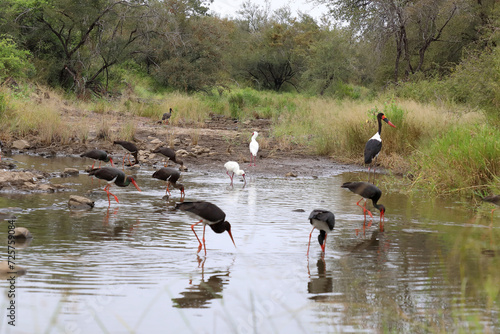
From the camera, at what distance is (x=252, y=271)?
545cm

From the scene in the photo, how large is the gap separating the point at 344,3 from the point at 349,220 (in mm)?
22122

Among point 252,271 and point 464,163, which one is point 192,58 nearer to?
point 464,163

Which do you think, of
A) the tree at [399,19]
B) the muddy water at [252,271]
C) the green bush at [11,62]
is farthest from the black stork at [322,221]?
the tree at [399,19]

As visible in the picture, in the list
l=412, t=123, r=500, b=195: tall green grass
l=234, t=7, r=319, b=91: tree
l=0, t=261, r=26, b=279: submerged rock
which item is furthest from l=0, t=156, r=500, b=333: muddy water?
Answer: l=234, t=7, r=319, b=91: tree

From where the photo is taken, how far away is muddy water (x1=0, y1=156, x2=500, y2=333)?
13.3ft

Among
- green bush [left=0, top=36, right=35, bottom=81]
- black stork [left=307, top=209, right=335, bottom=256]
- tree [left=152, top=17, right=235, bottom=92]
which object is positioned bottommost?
black stork [left=307, top=209, right=335, bottom=256]

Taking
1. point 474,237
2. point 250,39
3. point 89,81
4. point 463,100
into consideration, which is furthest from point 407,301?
point 250,39

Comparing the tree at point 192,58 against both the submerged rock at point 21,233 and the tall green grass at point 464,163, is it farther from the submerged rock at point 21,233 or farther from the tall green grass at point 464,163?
the submerged rock at point 21,233

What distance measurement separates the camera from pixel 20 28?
27141 mm

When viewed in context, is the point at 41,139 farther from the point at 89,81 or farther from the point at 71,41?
the point at 71,41

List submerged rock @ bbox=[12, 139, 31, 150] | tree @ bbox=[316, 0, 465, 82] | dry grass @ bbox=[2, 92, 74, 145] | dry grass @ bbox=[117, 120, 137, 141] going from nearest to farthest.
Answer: submerged rock @ bbox=[12, 139, 31, 150], dry grass @ bbox=[2, 92, 74, 145], dry grass @ bbox=[117, 120, 137, 141], tree @ bbox=[316, 0, 465, 82]

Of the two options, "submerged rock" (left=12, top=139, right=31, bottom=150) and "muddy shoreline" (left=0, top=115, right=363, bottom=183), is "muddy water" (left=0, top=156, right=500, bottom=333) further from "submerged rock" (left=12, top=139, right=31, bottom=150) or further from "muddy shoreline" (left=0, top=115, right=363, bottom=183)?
"submerged rock" (left=12, top=139, right=31, bottom=150)

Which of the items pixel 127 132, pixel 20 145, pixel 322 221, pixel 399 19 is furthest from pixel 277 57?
pixel 322 221

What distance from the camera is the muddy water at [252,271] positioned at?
159 inches
